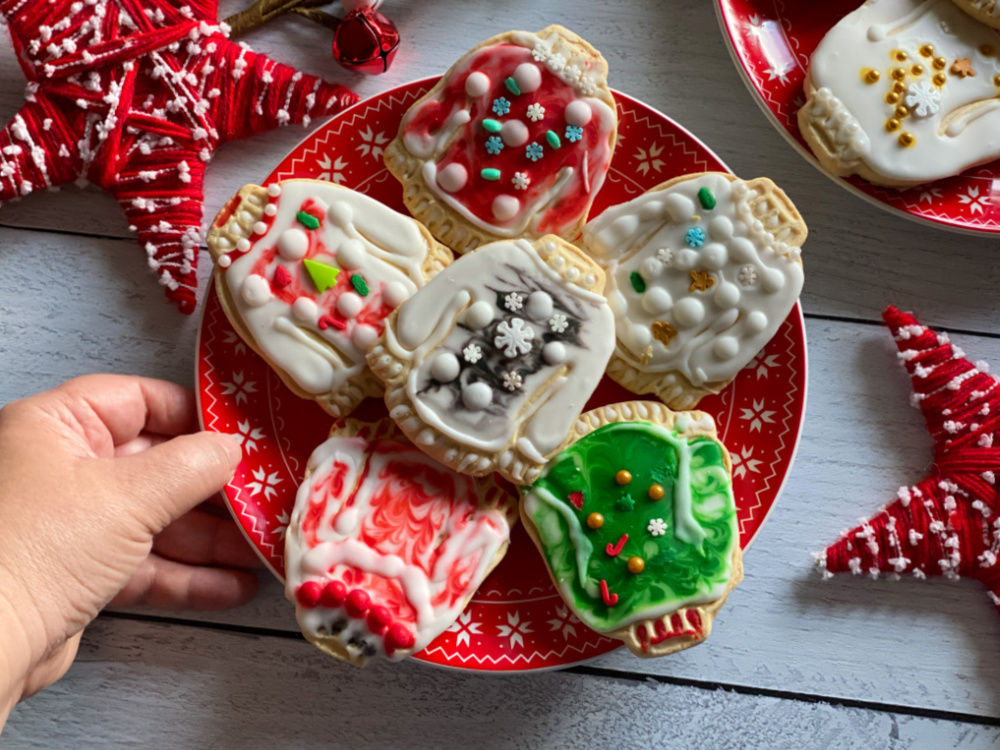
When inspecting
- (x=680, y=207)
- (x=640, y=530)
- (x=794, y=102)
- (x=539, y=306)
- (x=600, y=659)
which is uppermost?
(x=794, y=102)

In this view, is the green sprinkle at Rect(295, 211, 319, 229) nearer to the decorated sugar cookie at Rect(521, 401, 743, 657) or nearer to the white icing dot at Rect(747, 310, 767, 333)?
the decorated sugar cookie at Rect(521, 401, 743, 657)

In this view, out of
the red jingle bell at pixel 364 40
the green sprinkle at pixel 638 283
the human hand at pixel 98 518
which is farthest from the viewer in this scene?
the red jingle bell at pixel 364 40

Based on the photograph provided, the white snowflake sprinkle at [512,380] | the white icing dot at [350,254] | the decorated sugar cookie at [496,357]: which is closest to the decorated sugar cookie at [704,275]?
the decorated sugar cookie at [496,357]

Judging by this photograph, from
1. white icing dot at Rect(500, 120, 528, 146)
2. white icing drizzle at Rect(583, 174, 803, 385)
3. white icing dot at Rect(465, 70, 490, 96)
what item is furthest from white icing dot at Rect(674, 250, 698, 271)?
white icing dot at Rect(465, 70, 490, 96)

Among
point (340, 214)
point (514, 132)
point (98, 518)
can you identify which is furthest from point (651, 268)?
point (98, 518)

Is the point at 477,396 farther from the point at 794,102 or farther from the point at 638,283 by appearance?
the point at 794,102

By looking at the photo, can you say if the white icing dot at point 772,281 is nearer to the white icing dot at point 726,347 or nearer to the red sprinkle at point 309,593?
the white icing dot at point 726,347
